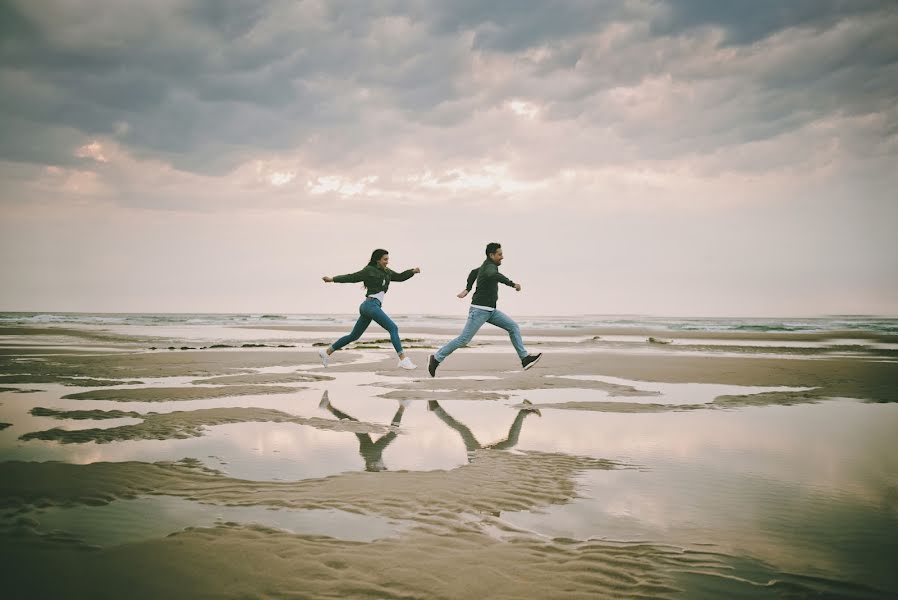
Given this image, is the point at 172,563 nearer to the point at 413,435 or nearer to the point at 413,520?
the point at 413,520

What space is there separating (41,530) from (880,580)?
4.63 metres

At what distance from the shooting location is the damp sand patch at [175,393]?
856 centimetres

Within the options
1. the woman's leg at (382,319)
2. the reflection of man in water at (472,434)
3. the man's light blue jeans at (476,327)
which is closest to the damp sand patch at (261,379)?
the woman's leg at (382,319)

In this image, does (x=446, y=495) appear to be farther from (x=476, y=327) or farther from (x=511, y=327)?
(x=511, y=327)

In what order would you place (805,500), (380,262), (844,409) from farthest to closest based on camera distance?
1. (380,262)
2. (844,409)
3. (805,500)

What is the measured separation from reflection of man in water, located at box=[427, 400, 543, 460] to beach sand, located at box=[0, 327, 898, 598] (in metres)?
0.06

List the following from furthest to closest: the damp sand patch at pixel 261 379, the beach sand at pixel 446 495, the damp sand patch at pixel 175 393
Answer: the damp sand patch at pixel 261 379 → the damp sand patch at pixel 175 393 → the beach sand at pixel 446 495

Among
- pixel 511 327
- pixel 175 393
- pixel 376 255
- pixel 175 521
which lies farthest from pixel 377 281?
pixel 175 521

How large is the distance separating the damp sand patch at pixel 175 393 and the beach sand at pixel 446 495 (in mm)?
117

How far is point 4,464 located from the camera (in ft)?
15.4

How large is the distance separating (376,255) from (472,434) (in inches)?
292

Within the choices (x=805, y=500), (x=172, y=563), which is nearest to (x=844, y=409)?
(x=805, y=500)

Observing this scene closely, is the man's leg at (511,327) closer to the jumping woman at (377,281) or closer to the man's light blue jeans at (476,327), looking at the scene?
the man's light blue jeans at (476,327)

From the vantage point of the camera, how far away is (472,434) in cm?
618
